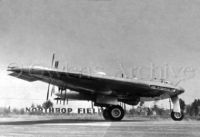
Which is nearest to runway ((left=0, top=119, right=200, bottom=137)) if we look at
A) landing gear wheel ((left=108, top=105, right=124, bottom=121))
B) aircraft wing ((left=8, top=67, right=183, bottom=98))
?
aircraft wing ((left=8, top=67, right=183, bottom=98))

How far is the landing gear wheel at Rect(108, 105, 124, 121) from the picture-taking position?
22.4 metres

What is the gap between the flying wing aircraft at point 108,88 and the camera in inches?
798

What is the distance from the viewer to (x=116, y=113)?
73.9 feet

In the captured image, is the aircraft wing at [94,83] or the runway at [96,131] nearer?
the runway at [96,131]

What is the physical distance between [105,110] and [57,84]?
407 cm

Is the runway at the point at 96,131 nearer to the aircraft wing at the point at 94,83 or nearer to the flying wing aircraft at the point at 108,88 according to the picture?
the aircraft wing at the point at 94,83

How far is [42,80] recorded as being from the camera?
70.1ft

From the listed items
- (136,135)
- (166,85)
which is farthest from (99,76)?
(136,135)

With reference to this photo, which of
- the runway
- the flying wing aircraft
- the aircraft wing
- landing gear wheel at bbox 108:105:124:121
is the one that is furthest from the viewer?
landing gear wheel at bbox 108:105:124:121

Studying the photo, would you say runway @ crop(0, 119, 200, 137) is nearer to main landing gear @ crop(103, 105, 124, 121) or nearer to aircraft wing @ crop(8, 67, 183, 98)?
aircraft wing @ crop(8, 67, 183, 98)

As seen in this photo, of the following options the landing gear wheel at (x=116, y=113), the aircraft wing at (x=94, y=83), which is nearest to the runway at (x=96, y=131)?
the aircraft wing at (x=94, y=83)

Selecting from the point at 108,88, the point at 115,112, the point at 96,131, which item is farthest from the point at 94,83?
the point at 96,131

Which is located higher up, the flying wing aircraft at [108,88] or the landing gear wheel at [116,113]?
the flying wing aircraft at [108,88]

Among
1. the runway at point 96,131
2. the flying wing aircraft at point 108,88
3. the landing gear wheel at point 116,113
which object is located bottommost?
the runway at point 96,131
